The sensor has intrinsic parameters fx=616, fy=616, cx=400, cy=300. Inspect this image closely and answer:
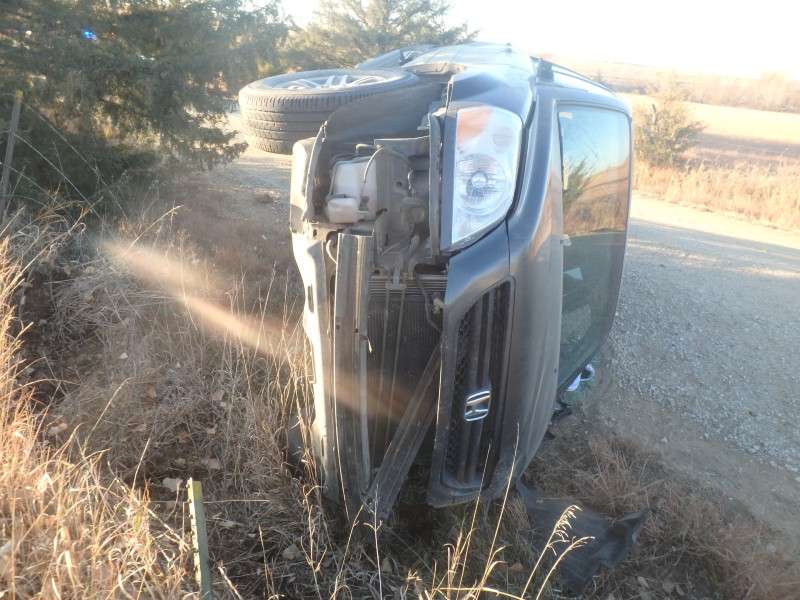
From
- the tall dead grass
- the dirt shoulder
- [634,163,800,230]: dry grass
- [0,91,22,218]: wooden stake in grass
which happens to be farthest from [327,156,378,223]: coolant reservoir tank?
[634,163,800,230]: dry grass

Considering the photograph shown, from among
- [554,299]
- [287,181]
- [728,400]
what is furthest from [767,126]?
[554,299]

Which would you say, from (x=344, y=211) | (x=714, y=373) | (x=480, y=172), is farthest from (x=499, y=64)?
(x=714, y=373)

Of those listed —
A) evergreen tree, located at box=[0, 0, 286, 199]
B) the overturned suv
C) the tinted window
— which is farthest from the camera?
evergreen tree, located at box=[0, 0, 286, 199]

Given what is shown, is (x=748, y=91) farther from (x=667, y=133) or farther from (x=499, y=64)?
(x=499, y=64)

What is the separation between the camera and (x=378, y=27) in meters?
13.2

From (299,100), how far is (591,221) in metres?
1.78

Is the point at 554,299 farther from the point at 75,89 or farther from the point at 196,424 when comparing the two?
→ the point at 75,89

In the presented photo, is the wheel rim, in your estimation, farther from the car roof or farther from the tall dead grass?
the tall dead grass

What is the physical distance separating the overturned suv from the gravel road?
1.37 meters

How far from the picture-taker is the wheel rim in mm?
3063

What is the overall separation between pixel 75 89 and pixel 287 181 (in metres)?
3.67

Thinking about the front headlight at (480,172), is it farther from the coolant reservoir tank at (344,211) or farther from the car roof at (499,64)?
the car roof at (499,64)

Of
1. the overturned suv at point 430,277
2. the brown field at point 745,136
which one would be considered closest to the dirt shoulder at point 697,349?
the overturned suv at point 430,277

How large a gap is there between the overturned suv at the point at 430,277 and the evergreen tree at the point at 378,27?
A: 35.8 ft
